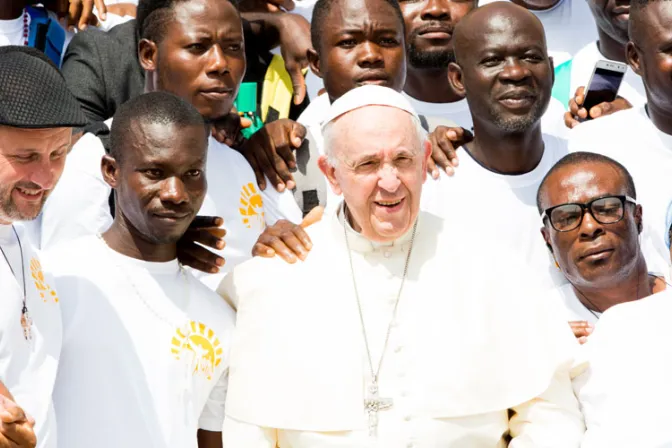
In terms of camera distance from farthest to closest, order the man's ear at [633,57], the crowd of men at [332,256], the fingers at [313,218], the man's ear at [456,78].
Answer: the man's ear at [633,57], the man's ear at [456,78], the fingers at [313,218], the crowd of men at [332,256]

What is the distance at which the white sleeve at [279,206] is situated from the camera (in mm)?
5723

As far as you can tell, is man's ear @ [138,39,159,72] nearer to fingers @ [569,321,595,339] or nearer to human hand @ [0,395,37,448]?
fingers @ [569,321,595,339]

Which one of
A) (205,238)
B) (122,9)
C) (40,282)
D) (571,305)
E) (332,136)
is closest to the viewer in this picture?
(40,282)

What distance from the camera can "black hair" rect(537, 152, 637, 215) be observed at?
17.7 ft

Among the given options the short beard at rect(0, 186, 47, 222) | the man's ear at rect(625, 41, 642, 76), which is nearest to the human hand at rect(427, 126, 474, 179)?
the man's ear at rect(625, 41, 642, 76)

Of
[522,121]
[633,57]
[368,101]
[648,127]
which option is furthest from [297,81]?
[368,101]

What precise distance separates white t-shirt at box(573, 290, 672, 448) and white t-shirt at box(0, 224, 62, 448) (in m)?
1.81

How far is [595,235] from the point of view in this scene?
5230 millimetres

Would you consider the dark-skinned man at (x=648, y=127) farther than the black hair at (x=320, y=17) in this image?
No

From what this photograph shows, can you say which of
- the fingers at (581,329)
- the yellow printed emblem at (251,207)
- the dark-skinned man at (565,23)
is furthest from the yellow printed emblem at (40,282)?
the dark-skinned man at (565,23)

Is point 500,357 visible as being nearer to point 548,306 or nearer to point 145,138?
point 548,306

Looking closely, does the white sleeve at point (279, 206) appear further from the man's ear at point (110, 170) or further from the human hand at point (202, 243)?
the man's ear at point (110, 170)

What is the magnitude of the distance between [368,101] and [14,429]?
1776 millimetres

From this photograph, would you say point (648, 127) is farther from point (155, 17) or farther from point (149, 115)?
point (149, 115)
